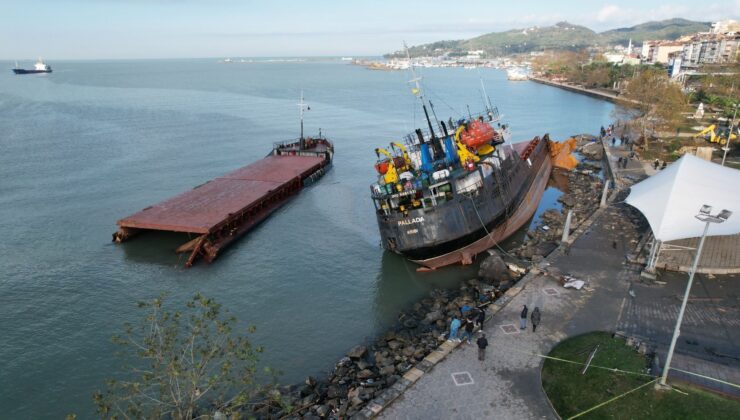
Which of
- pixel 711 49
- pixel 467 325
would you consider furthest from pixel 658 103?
pixel 711 49

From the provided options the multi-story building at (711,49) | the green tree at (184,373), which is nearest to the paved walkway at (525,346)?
the green tree at (184,373)

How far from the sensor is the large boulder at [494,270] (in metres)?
28.6

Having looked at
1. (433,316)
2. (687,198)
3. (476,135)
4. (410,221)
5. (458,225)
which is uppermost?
(476,135)

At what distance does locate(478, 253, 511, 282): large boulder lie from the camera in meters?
28.6

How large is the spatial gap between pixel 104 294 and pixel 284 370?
1496 centimetres

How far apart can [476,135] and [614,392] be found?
76.0ft

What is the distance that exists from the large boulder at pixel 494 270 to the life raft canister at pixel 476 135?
10623 millimetres

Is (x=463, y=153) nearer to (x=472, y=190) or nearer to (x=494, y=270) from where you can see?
(x=472, y=190)

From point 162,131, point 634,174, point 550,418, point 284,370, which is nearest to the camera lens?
point 550,418

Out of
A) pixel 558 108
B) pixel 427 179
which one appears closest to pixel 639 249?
pixel 427 179

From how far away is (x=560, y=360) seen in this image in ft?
60.1

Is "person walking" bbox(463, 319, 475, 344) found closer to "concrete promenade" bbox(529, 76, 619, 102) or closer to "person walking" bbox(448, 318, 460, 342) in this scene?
"person walking" bbox(448, 318, 460, 342)

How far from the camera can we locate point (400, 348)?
73.2 ft

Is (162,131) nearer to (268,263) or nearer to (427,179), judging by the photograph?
(268,263)
